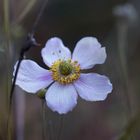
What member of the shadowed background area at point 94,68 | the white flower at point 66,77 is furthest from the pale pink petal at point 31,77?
the shadowed background area at point 94,68

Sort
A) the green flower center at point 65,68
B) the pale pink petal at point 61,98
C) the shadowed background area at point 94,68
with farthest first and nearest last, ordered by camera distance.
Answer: the shadowed background area at point 94,68, the green flower center at point 65,68, the pale pink petal at point 61,98

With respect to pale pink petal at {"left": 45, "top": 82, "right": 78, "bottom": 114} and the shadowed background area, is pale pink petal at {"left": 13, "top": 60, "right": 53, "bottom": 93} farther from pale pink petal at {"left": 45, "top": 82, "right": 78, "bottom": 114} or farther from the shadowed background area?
the shadowed background area

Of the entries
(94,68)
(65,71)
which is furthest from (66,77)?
(94,68)

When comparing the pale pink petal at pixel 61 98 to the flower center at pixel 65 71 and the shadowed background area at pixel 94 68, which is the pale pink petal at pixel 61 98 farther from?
the shadowed background area at pixel 94 68

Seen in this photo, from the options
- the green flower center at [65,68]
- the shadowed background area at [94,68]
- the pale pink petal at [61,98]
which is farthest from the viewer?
the shadowed background area at [94,68]

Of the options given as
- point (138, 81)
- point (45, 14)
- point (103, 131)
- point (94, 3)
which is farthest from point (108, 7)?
point (103, 131)

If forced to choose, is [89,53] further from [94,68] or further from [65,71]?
[94,68]
